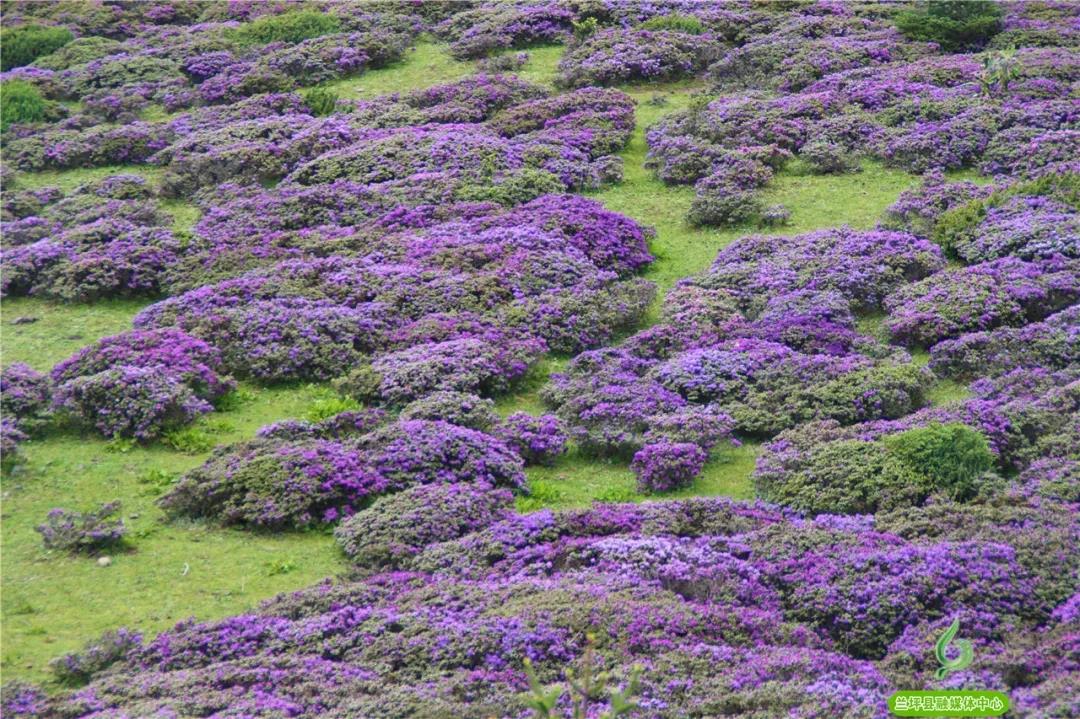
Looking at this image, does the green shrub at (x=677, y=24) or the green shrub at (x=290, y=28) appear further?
the green shrub at (x=290, y=28)

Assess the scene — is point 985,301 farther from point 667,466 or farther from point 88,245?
point 88,245

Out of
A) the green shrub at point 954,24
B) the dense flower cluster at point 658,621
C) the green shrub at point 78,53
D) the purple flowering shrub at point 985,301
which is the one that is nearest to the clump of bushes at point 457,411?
the dense flower cluster at point 658,621

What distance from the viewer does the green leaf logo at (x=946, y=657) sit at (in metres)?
10.0

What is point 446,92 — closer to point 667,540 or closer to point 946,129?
point 946,129

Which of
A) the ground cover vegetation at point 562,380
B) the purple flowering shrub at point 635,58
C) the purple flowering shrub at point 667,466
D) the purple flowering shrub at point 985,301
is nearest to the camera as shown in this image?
the ground cover vegetation at point 562,380

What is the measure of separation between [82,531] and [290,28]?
27372 mm

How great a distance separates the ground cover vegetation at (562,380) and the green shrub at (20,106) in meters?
Answer: 0.20

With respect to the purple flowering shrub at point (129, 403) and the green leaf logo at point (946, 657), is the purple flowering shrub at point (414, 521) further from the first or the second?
the green leaf logo at point (946, 657)

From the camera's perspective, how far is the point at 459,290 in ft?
69.5

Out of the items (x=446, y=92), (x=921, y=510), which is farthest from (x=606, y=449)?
(x=446, y=92)

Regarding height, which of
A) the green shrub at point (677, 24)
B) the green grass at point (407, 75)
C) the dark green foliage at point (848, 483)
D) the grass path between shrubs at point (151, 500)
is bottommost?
the grass path between shrubs at point (151, 500)

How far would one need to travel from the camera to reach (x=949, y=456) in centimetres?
1462

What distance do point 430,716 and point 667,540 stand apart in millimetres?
4094

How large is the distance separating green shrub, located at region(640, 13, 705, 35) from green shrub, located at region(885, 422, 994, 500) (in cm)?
2343
